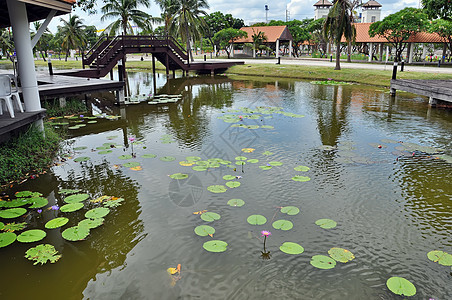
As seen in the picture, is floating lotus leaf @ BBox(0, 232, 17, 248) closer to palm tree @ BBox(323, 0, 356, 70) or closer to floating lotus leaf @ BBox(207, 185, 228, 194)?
floating lotus leaf @ BBox(207, 185, 228, 194)

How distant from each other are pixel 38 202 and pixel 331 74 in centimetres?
2119

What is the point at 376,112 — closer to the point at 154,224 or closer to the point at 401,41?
the point at 154,224

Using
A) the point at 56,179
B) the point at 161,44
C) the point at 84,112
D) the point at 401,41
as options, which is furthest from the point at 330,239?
the point at 401,41

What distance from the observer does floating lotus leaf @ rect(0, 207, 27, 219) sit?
4586mm

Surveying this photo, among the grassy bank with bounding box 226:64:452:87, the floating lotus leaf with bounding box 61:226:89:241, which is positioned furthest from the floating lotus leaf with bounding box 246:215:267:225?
the grassy bank with bounding box 226:64:452:87

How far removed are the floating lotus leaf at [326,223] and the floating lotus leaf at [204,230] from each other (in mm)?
1474

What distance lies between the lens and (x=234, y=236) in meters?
4.27

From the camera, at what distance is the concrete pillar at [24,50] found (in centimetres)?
670

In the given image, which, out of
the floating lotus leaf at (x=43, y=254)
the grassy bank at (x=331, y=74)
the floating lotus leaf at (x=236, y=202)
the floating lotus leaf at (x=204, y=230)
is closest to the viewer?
the floating lotus leaf at (x=43, y=254)

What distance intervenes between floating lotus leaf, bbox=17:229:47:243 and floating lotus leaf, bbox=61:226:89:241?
0.26m

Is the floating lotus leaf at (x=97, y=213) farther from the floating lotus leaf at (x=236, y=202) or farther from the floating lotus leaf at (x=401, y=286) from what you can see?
the floating lotus leaf at (x=401, y=286)

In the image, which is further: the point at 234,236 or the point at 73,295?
the point at 234,236

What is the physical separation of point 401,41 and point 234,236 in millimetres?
35531

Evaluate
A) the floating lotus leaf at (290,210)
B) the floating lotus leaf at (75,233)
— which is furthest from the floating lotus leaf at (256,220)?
the floating lotus leaf at (75,233)
